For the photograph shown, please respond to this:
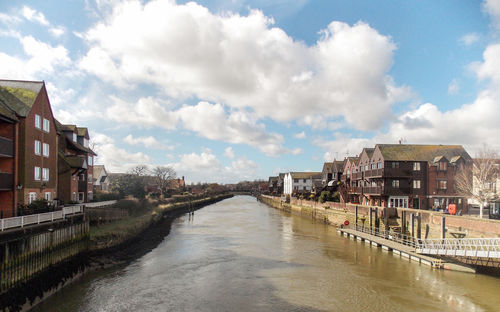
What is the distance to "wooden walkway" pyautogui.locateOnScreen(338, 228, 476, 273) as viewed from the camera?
23078 millimetres

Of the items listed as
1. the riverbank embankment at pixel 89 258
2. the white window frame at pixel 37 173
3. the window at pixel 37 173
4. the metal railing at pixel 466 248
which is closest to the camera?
the riverbank embankment at pixel 89 258

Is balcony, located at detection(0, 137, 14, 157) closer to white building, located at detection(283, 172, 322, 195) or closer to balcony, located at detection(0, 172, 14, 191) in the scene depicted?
balcony, located at detection(0, 172, 14, 191)

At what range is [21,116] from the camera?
25.1 metres

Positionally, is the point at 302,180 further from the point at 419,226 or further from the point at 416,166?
the point at 419,226

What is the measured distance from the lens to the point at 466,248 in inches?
925

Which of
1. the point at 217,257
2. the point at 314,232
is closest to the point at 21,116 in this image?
the point at 217,257

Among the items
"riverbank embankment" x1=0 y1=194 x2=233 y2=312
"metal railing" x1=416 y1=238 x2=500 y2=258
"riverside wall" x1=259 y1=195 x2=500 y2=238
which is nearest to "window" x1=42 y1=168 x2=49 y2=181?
"riverbank embankment" x1=0 y1=194 x2=233 y2=312

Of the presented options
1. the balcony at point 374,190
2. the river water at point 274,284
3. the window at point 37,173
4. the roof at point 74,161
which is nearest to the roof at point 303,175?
the balcony at point 374,190

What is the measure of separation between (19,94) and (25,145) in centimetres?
522

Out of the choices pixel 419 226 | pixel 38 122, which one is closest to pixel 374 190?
pixel 419 226

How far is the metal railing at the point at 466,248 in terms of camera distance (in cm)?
2053

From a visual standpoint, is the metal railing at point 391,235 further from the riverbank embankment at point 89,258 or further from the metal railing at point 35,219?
the metal railing at point 35,219

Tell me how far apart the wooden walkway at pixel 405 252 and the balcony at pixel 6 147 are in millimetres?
32576

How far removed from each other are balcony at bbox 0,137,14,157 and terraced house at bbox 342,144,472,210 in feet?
145
